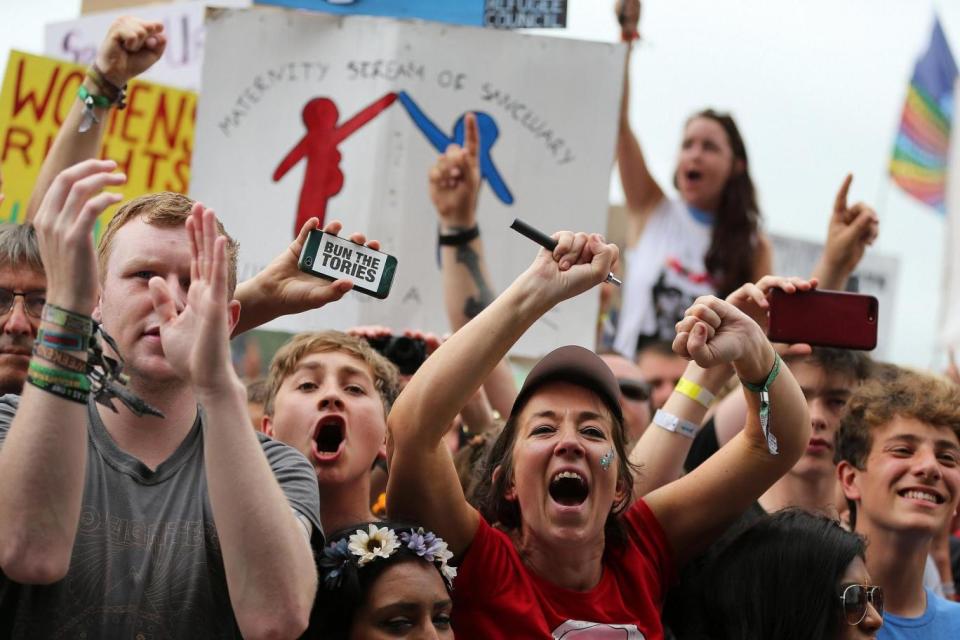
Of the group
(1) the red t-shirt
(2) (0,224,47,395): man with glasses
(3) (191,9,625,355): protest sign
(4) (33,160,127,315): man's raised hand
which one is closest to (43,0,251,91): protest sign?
(3) (191,9,625,355): protest sign

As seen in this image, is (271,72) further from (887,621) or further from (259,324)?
(887,621)

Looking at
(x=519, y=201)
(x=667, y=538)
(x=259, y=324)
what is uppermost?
(x=519, y=201)

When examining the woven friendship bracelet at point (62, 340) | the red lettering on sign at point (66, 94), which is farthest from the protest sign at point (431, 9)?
the woven friendship bracelet at point (62, 340)

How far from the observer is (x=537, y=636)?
3.17 meters

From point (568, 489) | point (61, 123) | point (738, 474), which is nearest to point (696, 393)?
point (738, 474)

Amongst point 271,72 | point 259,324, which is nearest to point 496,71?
point 271,72

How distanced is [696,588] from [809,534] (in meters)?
0.32

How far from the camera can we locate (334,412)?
3.70 meters

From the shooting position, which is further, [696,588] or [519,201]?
[519,201]

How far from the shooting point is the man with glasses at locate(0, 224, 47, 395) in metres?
3.35

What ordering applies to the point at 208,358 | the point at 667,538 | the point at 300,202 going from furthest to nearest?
the point at 300,202 < the point at 667,538 < the point at 208,358

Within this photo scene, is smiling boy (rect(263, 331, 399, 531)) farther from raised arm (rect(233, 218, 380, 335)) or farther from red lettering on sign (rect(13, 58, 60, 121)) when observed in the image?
red lettering on sign (rect(13, 58, 60, 121))

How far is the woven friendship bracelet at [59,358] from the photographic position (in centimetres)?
237

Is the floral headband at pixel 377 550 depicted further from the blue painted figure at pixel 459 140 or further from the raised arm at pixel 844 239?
the blue painted figure at pixel 459 140
